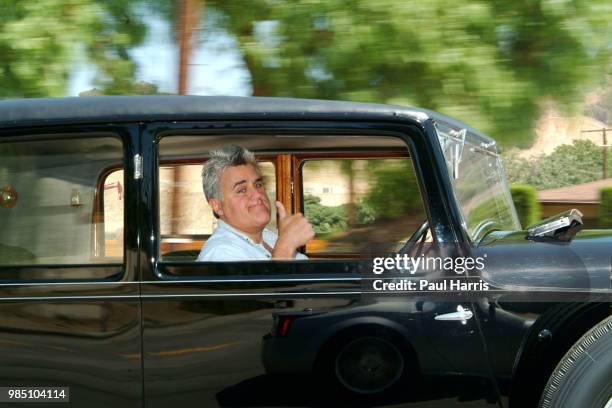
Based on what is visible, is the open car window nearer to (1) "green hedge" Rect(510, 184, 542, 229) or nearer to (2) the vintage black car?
(2) the vintage black car

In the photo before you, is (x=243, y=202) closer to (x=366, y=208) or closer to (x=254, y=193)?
(x=254, y=193)

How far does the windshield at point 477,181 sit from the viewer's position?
115 inches

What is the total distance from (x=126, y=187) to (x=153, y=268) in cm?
32

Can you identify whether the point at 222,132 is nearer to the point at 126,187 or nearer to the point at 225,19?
the point at 126,187

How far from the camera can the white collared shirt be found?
290 cm

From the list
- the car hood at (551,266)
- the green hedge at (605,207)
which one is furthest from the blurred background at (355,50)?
the green hedge at (605,207)

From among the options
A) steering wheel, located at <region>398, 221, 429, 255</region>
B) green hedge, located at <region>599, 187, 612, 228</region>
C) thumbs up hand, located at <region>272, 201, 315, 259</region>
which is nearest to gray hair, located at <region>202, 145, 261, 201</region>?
thumbs up hand, located at <region>272, 201, 315, 259</region>

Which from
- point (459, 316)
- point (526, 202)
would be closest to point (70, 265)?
point (459, 316)

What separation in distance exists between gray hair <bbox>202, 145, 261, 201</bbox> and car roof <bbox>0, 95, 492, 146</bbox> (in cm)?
20

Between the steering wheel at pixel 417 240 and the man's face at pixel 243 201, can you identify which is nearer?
the steering wheel at pixel 417 240

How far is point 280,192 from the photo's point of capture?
3627 mm

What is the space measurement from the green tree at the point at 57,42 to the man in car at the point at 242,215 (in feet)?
12.2

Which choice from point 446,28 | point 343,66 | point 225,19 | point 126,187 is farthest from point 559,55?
point 126,187

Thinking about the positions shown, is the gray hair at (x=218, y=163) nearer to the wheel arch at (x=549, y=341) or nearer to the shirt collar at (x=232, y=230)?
the shirt collar at (x=232, y=230)
